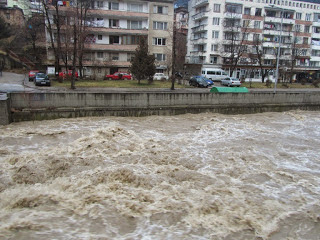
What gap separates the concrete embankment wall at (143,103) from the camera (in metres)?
15.2

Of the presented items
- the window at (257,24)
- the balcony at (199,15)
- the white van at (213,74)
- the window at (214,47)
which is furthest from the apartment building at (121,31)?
the window at (257,24)

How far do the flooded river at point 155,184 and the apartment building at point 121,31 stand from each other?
1189 inches

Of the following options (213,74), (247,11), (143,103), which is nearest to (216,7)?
(247,11)

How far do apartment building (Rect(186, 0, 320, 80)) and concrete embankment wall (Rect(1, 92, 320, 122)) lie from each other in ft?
90.1

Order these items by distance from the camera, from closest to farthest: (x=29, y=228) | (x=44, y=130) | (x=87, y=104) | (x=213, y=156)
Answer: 1. (x=29, y=228)
2. (x=213, y=156)
3. (x=44, y=130)
4. (x=87, y=104)

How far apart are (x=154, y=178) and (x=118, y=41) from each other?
38.5 metres

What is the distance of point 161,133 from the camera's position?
13594 mm

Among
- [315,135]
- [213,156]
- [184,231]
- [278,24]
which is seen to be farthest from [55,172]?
[278,24]

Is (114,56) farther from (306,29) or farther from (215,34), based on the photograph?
(306,29)

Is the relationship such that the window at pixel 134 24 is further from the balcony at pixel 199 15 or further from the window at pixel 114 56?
the balcony at pixel 199 15

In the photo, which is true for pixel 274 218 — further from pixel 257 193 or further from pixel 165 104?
pixel 165 104

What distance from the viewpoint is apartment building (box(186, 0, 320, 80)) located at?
50.0 m

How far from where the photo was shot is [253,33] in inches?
2056

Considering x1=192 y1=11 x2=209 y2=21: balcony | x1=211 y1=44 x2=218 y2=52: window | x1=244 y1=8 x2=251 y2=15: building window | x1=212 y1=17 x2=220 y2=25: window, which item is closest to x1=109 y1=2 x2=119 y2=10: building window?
x1=192 y1=11 x2=209 y2=21: balcony
